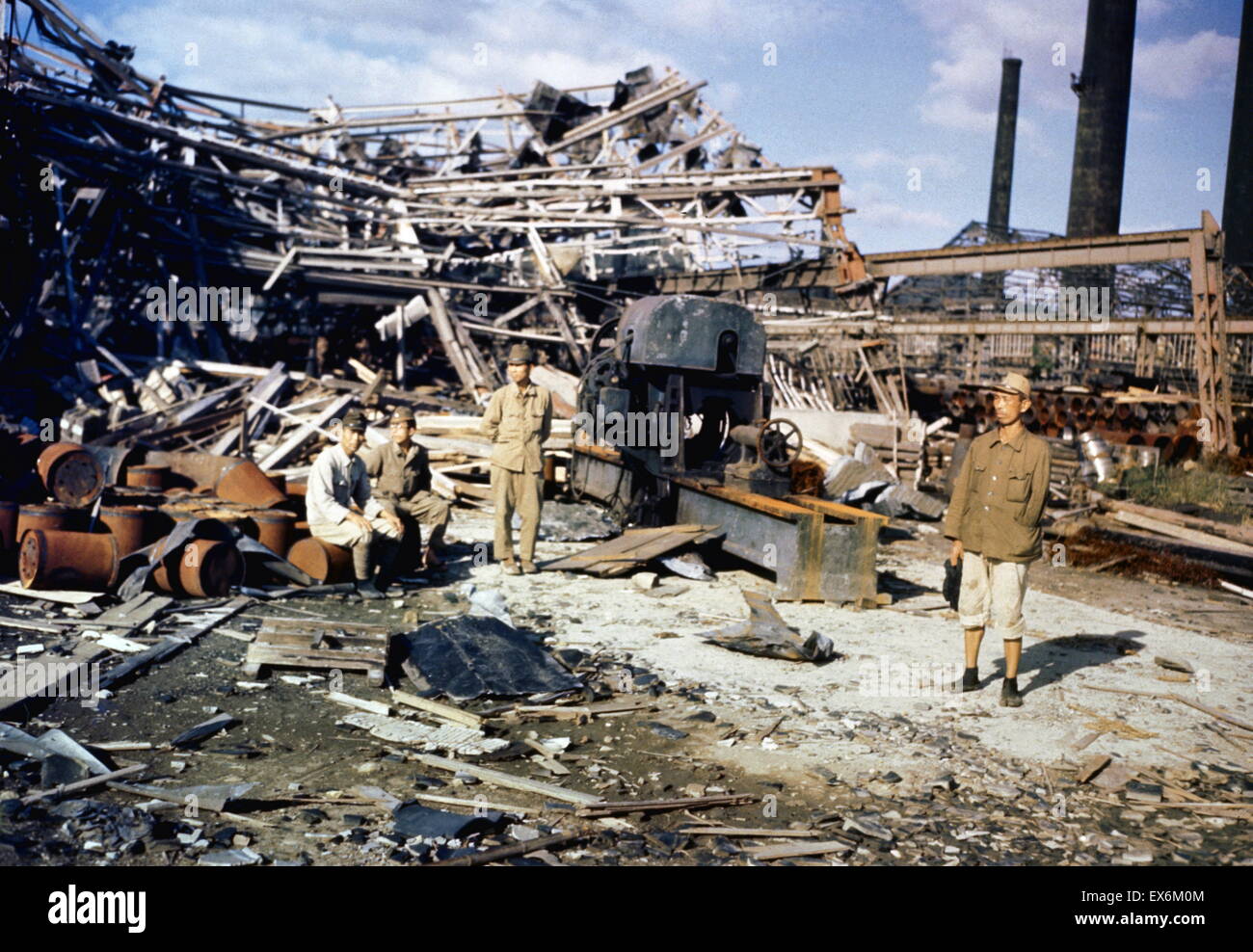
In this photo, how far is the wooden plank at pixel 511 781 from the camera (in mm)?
4188

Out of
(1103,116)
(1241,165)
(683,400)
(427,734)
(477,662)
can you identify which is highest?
(1103,116)

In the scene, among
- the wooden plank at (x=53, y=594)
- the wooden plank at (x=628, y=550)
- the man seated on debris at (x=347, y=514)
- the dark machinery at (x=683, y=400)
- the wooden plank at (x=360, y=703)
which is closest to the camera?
the wooden plank at (x=360, y=703)

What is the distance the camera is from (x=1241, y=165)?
27875mm

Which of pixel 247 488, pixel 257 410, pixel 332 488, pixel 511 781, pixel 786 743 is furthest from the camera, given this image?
pixel 257 410

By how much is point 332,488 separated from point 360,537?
0.47m

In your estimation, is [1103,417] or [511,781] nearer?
[511,781]

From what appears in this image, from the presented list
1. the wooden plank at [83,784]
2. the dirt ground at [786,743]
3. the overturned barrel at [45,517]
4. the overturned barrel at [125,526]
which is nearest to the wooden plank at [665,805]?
the dirt ground at [786,743]

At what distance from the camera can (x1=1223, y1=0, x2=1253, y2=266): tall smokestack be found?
27.1 m

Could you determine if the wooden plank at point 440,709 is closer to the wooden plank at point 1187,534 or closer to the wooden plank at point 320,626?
the wooden plank at point 320,626

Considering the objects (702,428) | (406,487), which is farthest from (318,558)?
(702,428)

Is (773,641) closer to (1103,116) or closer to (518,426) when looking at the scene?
(518,426)

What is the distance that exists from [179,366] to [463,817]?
12.7m

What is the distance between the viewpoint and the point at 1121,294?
2984 centimetres
